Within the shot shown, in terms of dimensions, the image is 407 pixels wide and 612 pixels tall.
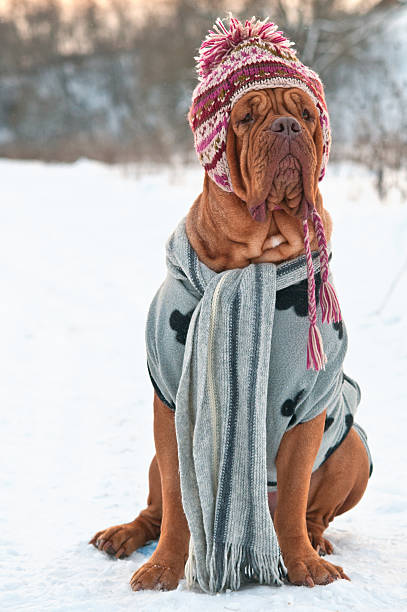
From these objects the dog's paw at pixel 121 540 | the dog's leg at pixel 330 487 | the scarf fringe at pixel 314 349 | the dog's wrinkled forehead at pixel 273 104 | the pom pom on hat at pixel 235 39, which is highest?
the pom pom on hat at pixel 235 39

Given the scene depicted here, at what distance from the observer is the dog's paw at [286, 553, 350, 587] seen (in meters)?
1.95

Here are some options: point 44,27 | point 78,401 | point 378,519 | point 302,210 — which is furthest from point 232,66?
point 44,27

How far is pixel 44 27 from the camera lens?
37844 millimetres

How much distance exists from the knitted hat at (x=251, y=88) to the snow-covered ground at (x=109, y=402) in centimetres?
76

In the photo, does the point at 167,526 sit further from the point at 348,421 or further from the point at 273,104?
the point at 273,104

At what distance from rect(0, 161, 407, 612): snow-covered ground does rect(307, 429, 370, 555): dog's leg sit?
0.11 meters

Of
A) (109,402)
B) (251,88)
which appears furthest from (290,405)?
(109,402)

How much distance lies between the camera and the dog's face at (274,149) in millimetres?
1918

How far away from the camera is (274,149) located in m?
1.91

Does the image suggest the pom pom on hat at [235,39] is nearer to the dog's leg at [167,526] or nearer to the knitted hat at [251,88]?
the knitted hat at [251,88]

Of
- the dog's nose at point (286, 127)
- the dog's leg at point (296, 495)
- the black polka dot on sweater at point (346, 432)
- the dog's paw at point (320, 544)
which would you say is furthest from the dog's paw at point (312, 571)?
the dog's nose at point (286, 127)

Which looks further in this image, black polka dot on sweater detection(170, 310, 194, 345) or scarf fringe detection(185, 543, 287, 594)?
black polka dot on sweater detection(170, 310, 194, 345)

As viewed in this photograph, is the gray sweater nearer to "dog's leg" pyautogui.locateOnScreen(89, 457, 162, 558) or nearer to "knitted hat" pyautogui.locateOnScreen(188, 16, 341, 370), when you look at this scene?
"knitted hat" pyautogui.locateOnScreen(188, 16, 341, 370)

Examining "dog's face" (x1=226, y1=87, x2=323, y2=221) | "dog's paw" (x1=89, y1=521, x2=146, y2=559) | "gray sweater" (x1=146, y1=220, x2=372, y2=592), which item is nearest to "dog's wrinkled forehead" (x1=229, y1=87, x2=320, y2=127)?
"dog's face" (x1=226, y1=87, x2=323, y2=221)
